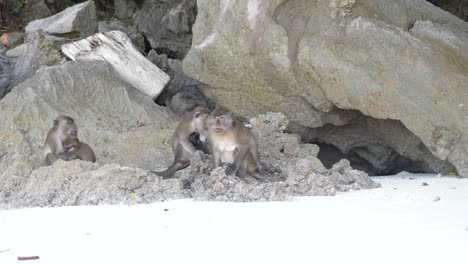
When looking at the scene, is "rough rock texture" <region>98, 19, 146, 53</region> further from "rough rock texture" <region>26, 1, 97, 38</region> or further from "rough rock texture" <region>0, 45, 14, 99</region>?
"rough rock texture" <region>0, 45, 14, 99</region>

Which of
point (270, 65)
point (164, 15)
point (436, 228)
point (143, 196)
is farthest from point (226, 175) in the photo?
point (164, 15)

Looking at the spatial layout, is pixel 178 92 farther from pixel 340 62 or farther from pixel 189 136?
pixel 340 62

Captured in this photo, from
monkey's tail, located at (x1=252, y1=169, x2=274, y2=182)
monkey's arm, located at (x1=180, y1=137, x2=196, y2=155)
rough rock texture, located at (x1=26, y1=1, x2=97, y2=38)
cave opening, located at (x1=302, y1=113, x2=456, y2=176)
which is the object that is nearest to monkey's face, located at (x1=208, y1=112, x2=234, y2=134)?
monkey's tail, located at (x1=252, y1=169, x2=274, y2=182)

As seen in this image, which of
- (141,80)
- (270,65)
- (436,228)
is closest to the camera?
(436,228)

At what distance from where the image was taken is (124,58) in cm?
1022

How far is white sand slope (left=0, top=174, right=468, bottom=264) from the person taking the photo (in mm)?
4750

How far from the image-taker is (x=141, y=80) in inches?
405

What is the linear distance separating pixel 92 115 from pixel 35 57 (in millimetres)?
1555

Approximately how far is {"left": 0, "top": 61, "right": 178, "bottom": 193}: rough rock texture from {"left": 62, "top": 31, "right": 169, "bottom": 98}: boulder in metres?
0.17

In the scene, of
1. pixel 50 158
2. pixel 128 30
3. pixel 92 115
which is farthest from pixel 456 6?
pixel 50 158

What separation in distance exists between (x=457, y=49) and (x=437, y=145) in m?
0.97

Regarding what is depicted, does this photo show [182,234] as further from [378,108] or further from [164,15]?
[164,15]

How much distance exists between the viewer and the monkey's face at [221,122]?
8.23 meters

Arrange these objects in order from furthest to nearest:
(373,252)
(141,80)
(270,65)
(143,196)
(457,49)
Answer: (141,80) → (270,65) → (457,49) → (143,196) → (373,252)
